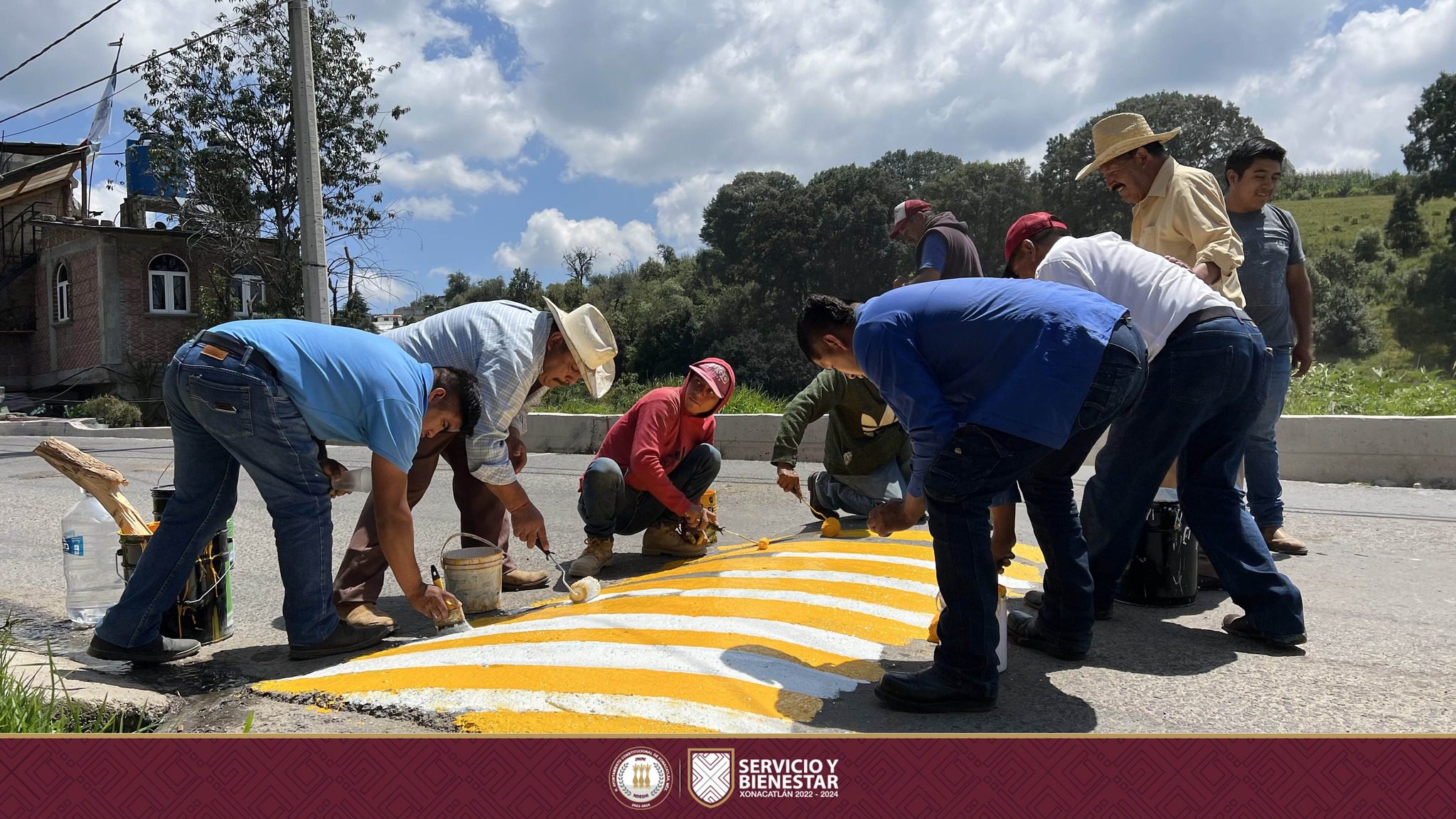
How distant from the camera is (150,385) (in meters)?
26.5

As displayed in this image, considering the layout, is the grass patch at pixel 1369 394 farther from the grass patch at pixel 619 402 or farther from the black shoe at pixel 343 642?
the black shoe at pixel 343 642

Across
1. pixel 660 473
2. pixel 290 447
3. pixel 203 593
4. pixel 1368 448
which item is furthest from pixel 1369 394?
pixel 203 593

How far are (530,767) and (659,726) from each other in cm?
66

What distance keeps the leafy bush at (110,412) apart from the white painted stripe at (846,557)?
21965 millimetres

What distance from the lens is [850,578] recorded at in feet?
15.4

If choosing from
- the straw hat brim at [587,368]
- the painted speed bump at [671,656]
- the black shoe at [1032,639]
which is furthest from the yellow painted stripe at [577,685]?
the straw hat brim at [587,368]

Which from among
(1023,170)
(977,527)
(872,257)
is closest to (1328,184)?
(1023,170)

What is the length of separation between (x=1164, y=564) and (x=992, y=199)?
33200mm

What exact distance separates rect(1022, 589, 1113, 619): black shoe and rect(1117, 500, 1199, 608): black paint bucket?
266 millimetres

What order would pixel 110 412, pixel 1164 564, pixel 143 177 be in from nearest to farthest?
1. pixel 1164 564
2. pixel 110 412
3. pixel 143 177

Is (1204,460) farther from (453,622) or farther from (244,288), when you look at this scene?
(244,288)

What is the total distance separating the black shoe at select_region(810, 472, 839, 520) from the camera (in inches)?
257

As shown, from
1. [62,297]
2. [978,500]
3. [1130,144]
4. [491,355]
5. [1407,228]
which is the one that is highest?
[1407,228]

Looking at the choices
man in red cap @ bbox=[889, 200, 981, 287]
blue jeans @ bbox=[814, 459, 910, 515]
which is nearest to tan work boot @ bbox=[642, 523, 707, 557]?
blue jeans @ bbox=[814, 459, 910, 515]
